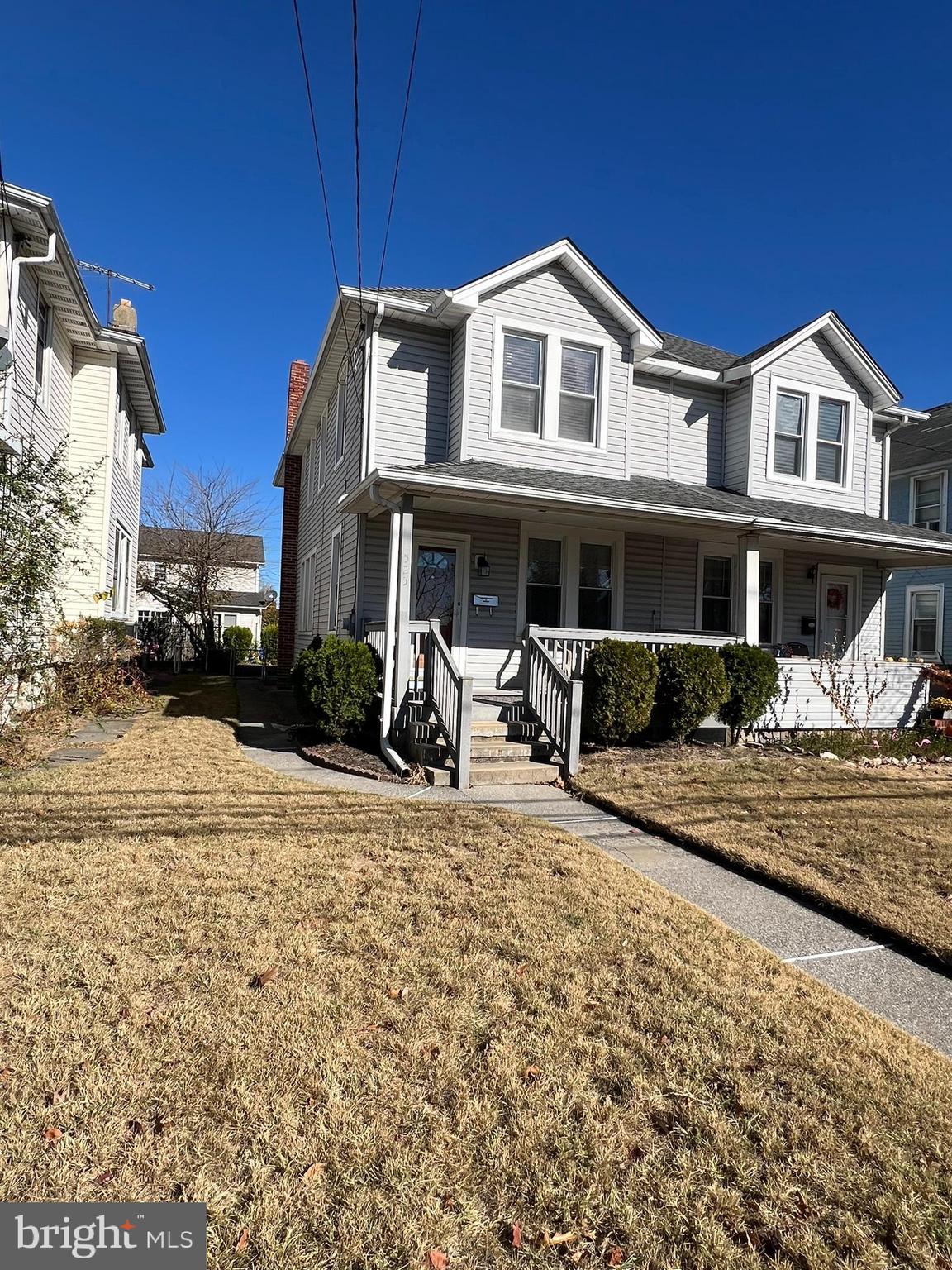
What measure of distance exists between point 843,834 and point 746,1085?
399 centimetres

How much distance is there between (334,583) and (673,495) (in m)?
6.24

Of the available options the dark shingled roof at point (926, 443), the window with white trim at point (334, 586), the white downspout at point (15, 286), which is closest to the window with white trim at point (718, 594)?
the window with white trim at point (334, 586)

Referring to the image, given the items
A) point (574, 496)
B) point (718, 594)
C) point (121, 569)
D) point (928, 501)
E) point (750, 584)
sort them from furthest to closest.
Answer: point (928, 501)
point (121, 569)
point (718, 594)
point (750, 584)
point (574, 496)

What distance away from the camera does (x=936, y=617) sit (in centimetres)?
1948

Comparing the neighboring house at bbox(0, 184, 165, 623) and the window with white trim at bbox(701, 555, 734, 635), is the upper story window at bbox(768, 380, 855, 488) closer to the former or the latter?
the window with white trim at bbox(701, 555, 734, 635)

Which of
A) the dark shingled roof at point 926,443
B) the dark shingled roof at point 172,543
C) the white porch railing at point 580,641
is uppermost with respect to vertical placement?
the dark shingled roof at point 926,443

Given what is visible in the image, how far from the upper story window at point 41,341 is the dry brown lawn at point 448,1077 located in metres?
9.82

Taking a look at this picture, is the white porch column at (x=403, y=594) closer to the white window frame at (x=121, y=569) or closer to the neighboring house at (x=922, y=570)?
the white window frame at (x=121, y=569)

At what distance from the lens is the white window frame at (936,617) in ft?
63.2

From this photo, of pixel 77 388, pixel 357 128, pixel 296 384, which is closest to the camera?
pixel 357 128

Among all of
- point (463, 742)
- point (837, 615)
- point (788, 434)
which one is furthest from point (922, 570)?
point (463, 742)

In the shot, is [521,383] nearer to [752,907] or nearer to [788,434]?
[788,434]

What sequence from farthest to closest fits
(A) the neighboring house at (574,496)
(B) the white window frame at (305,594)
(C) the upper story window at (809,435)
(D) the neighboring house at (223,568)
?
(D) the neighboring house at (223,568) → (B) the white window frame at (305,594) → (C) the upper story window at (809,435) → (A) the neighboring house at (574,496)

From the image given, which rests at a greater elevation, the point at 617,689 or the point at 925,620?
the point at 925,620
